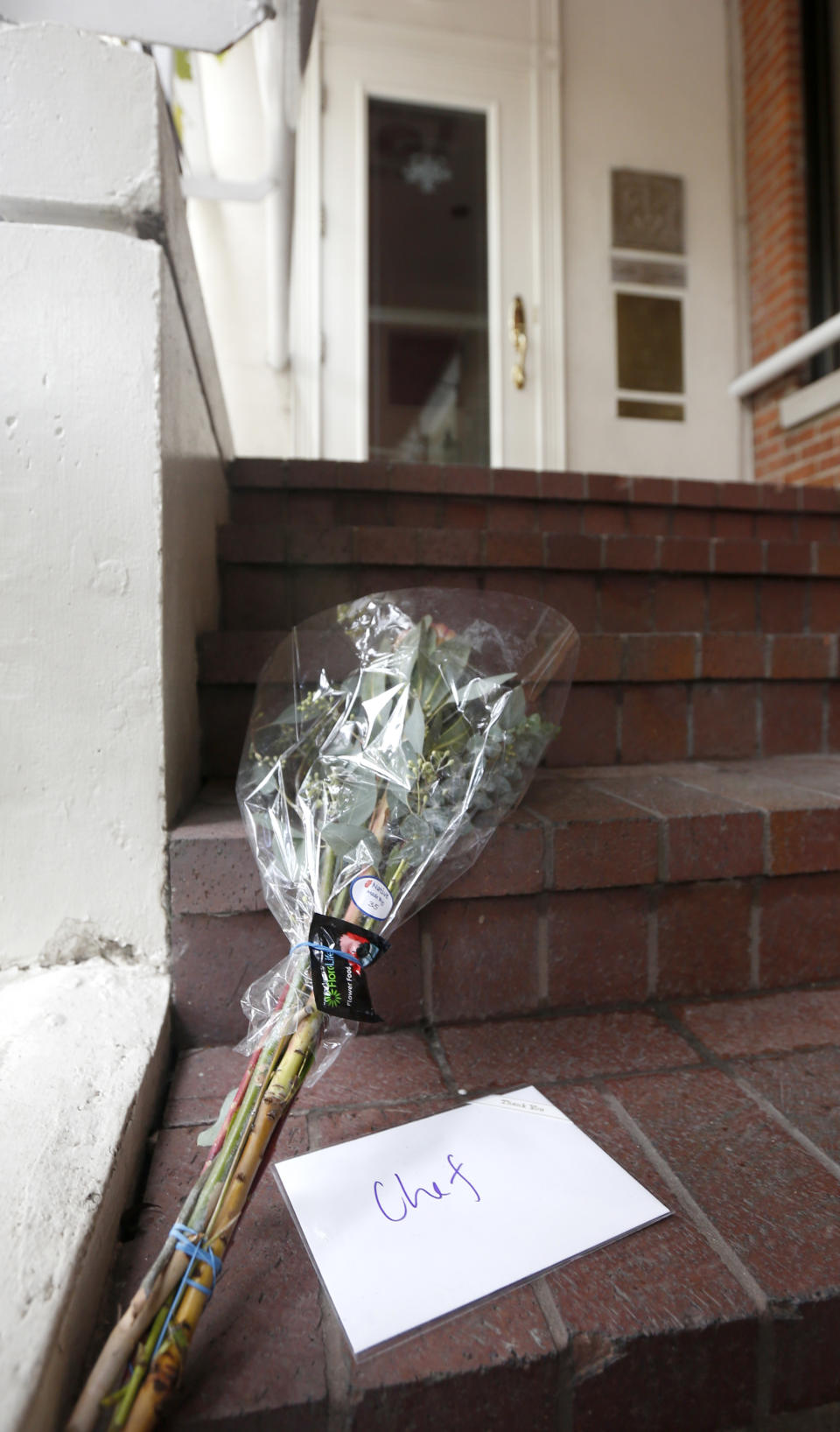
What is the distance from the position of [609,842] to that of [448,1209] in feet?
1.42

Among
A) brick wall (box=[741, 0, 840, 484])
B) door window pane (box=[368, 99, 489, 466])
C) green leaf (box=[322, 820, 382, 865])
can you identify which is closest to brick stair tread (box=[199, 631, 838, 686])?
green leaf (box=[322, 820, 382, 865])

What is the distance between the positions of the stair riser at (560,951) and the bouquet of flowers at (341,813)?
0.38 feet

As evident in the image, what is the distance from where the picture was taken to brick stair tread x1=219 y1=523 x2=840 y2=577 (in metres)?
1.36

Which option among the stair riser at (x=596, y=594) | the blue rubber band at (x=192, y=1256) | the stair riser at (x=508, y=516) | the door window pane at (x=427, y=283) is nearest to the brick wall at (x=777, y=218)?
the door window pane at (x=427, y=283)

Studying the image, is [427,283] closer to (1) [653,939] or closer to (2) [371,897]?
(1) [653,939]

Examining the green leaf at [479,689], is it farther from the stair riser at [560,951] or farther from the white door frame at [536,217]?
the white door frame at [536,217]

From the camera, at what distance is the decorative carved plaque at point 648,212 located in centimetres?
332

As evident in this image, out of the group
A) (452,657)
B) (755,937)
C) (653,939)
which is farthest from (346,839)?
(755,937)

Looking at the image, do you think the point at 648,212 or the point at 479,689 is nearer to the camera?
the point at 479,689

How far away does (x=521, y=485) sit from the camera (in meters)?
1.77

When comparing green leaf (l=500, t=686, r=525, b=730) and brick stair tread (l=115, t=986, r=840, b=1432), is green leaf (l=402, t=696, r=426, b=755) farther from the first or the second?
brick stair tread (l=115, t=986, r=840, b=1432)

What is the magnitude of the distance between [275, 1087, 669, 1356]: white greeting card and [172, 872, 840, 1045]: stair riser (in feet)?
0.56

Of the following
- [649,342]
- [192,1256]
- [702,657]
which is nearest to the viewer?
[192,1256]

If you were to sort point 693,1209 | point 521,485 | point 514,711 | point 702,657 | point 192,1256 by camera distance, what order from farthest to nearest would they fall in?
1. point 521,485
2. point 702,657
3. point 514,711
4. point 693,1209
5. point 192,1256
